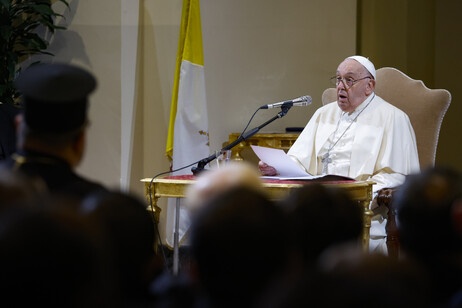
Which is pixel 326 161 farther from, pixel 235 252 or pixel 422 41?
pixel 235 252

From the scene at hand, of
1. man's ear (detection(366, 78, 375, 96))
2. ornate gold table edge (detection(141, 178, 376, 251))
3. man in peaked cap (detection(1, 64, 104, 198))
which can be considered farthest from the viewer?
man's ear (detection(366, 78, 375, 96))

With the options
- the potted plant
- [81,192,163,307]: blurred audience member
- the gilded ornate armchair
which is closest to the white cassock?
the gilded ornate armchair

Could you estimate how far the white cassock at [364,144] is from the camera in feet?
14.9

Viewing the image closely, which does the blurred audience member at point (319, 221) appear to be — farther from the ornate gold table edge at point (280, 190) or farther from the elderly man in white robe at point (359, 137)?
the elderly man in white robe at point (359, 137)

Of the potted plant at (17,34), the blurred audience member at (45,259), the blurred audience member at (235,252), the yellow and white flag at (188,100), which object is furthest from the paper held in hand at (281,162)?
the blurred audience member at (45,259)

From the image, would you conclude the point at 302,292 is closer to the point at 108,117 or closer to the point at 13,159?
the point at 13,159

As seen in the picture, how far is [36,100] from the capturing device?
1.47 m

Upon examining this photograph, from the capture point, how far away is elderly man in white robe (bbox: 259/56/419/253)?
14.9 ft

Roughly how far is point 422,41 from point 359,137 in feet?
7.43

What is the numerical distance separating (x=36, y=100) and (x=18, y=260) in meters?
0.84

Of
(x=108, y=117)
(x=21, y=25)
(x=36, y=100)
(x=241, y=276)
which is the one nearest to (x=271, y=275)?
(x=241, y=276)

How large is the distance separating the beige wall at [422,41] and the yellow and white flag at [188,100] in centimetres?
182

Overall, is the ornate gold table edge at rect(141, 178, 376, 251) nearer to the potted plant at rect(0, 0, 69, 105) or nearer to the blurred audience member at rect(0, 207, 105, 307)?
the potted plant at rect(0, 0, 69, 105)

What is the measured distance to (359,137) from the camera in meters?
4.74
